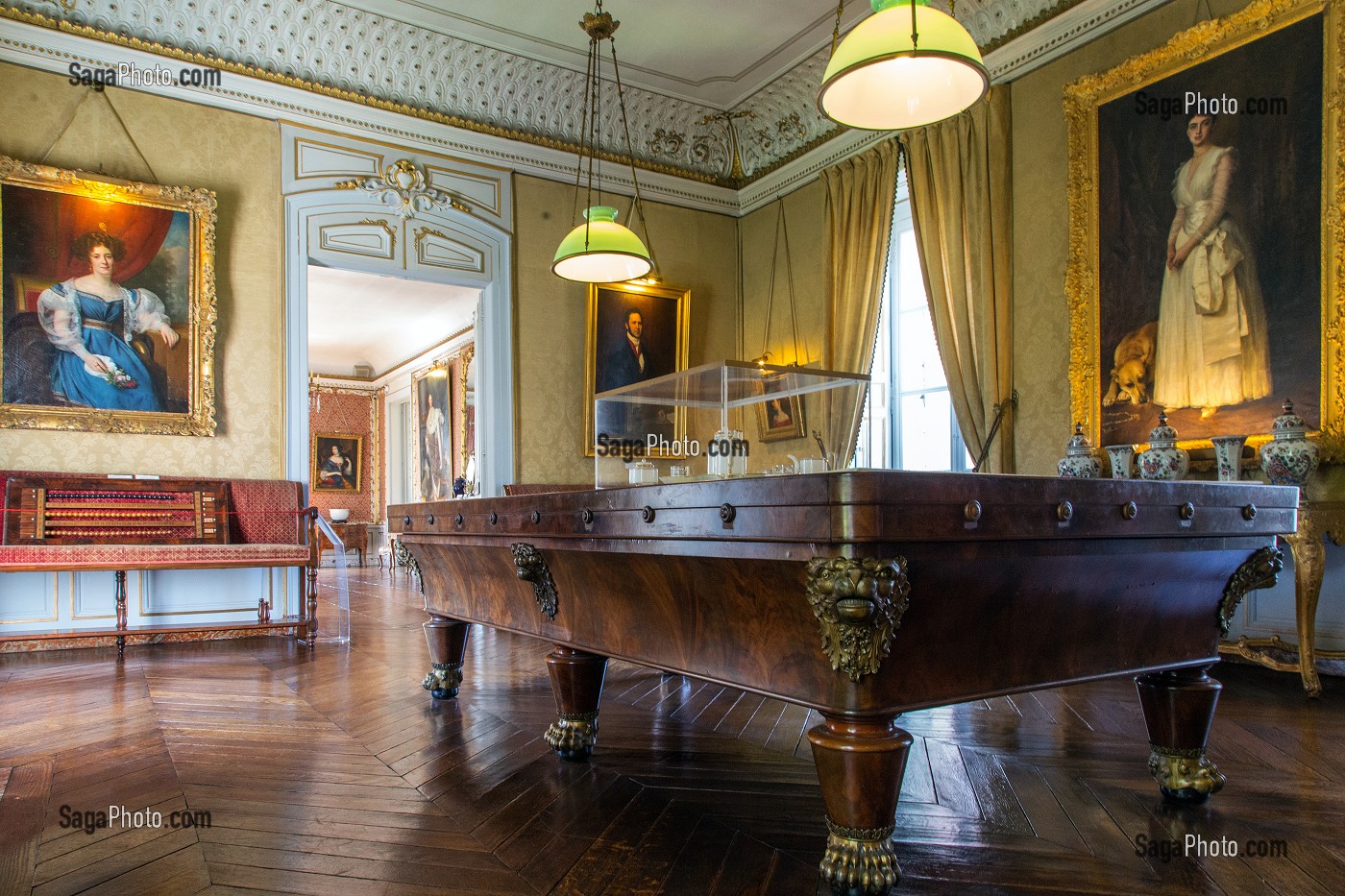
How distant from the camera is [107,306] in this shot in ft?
19.1

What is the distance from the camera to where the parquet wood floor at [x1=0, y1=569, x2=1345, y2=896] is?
190cm

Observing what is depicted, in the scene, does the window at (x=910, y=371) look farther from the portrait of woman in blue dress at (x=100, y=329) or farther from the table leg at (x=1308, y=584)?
the portrait of woman in blue dress at (x=100, y=329)

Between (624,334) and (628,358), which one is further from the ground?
(624,334)

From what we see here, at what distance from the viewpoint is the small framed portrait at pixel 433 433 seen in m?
13.0

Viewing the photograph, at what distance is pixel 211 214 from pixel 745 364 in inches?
183

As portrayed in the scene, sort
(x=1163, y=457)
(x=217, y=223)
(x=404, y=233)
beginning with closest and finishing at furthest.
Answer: (x=1163, y=457), (x=217, y=223), (x=404, y=233)

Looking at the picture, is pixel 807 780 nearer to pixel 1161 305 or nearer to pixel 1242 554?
pixel 1242 554

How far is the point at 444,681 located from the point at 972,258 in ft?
14.5

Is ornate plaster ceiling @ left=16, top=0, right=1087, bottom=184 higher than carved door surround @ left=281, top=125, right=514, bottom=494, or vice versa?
ornate plaster ceiling @ left=16, top=0, right=1087, bottom=184

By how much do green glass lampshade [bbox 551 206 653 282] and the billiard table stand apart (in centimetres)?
208

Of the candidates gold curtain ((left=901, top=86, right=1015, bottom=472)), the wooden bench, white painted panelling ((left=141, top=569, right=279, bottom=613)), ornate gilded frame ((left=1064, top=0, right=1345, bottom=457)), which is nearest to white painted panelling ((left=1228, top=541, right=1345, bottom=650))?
ornate gilded frame ((left=1064, top=0, right=1345, bottom=457))

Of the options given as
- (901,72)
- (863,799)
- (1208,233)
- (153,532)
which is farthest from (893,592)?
(153,532)

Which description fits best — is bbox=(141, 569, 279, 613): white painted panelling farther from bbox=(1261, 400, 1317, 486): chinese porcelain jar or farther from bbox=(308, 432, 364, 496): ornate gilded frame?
bbox=(308, 432, 364, 496): ornate gilded frame
